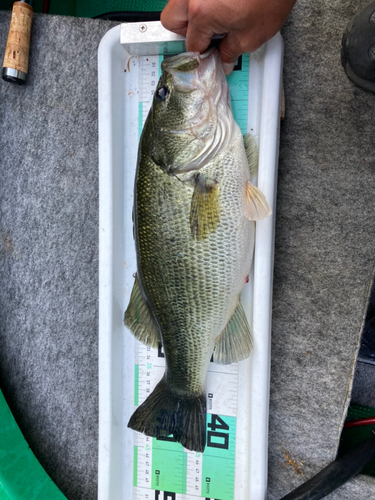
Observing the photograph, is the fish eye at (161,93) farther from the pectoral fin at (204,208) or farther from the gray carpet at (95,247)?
the gray carpet at (95,247)

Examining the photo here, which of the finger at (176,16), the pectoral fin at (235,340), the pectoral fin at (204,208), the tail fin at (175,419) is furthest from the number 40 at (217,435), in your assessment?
the finger at (176,16)

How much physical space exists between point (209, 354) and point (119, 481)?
55 cm

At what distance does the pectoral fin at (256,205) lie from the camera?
0.88m

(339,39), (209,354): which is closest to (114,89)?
(339,39)

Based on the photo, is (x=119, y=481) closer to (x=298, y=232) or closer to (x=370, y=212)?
(x=298, y=232)

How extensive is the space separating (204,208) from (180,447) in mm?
749

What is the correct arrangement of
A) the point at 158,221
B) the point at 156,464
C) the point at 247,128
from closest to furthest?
the point at 158,221
the point at 247,128
the point at 156,464

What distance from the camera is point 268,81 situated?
3.11ft

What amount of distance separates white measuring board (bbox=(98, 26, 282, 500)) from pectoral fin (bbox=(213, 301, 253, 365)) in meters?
0.04

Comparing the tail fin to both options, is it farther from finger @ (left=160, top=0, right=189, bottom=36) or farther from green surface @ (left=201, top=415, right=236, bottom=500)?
finger @ (left=160, top=0, right=189, bottom=36)

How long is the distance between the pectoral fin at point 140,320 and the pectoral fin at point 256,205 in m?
0.36

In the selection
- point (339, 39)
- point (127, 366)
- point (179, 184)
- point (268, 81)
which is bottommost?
point (127, 366)

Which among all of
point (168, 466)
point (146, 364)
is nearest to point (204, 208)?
point (146, 364)

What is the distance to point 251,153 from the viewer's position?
3.18 feet
